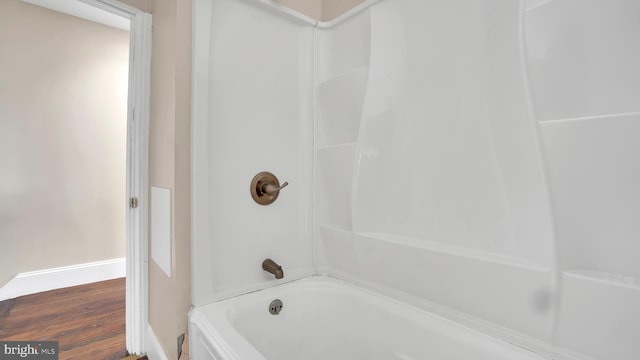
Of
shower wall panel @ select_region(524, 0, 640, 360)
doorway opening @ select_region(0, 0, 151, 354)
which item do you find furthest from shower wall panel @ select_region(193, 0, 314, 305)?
doorway opening @ select_region(0, 0, 151, 354)

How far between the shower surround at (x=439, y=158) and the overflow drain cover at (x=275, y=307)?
0.13 metres

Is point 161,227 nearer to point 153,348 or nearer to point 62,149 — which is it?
point 153,348

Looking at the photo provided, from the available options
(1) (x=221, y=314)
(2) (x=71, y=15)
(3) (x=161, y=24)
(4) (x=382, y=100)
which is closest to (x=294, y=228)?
(1) (x=221, y=314)

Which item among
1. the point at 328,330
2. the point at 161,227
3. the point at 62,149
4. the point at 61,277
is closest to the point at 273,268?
the point at 328,330

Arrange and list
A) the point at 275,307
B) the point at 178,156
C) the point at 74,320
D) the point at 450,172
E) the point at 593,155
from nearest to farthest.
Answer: the point at 593,155 → the point at 450,172 → the point at 178,156 → the point at 275,307 → the point at 74,320

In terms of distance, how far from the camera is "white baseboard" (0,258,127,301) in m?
2.36

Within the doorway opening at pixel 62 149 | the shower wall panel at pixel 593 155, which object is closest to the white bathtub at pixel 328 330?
the shower wall panel at pixel 593 155

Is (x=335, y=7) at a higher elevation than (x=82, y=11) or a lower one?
lower

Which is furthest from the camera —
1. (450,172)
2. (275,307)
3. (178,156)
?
(275,307)

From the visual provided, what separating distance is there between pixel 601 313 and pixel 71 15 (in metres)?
4.29

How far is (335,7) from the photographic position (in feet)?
5.18

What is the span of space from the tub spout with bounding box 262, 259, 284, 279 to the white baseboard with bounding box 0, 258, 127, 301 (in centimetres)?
182

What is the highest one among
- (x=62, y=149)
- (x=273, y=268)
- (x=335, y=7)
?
(x=335, y=7)

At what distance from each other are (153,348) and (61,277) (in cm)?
188
